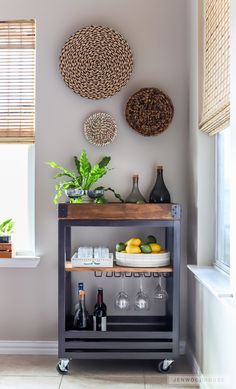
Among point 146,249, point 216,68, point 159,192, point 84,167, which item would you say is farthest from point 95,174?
point 216,68

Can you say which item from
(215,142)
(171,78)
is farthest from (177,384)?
(171,78)

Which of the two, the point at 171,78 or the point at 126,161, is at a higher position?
the point at 171,78

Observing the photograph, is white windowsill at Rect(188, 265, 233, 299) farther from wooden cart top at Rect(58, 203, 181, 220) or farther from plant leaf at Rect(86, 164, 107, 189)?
plant leaf at Rect(86, 164, 107, 189)

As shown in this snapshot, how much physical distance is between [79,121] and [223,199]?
1125mm

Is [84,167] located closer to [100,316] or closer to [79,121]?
[79,121]

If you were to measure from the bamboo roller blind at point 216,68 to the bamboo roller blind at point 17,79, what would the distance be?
3.99ft

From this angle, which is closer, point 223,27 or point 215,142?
point 223,27

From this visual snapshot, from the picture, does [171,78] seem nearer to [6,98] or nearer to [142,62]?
[142,62]

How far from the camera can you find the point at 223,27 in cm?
220

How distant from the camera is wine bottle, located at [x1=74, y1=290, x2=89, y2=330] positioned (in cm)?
Result: 287

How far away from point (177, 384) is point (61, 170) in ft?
4.98

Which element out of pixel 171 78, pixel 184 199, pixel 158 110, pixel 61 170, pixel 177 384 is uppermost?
pixel 171 78

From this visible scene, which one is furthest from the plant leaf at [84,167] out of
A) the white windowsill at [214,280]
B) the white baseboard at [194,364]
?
the white baseboard at [194,364]

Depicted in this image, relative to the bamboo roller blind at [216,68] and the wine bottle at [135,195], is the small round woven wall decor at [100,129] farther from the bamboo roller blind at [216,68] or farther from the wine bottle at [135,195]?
the bamboo roller blind at [216,68]
